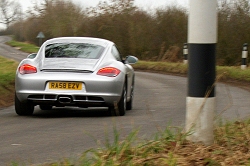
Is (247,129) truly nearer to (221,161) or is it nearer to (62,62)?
(221,161)

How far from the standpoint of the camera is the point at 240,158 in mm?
4586

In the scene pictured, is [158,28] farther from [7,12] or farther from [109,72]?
[7,12]

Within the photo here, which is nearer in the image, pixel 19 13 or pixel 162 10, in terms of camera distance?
pixel 162 10

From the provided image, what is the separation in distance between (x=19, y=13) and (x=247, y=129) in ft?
457

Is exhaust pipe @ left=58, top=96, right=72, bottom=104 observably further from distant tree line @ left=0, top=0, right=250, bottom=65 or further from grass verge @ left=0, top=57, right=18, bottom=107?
distant tree line @ left=0, top=0, right=250, bottom=65

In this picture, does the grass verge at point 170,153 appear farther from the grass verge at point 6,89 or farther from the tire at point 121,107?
the grass verge at point 6,89

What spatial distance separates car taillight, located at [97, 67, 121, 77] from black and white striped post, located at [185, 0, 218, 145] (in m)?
4.26

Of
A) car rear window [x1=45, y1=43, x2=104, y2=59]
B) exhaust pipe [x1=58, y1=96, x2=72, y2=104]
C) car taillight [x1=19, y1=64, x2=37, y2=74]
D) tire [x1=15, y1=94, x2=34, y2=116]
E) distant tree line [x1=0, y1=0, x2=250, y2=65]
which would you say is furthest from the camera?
distant tree line [x1=0, y1=0, x2=250, y2=65]

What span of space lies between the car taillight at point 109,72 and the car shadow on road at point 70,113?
806 millimetres

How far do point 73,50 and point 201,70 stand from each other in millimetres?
5058

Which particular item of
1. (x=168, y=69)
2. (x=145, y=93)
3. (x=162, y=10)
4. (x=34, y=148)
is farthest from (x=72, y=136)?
(x=162, y=10)

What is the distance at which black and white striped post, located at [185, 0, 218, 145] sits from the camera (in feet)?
16.3

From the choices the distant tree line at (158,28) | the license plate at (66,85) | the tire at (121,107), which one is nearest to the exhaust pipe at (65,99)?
the license plate at (66,85)

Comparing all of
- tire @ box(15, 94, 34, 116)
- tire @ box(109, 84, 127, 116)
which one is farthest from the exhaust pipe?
tire @ box(109, 84, 127, 116)
